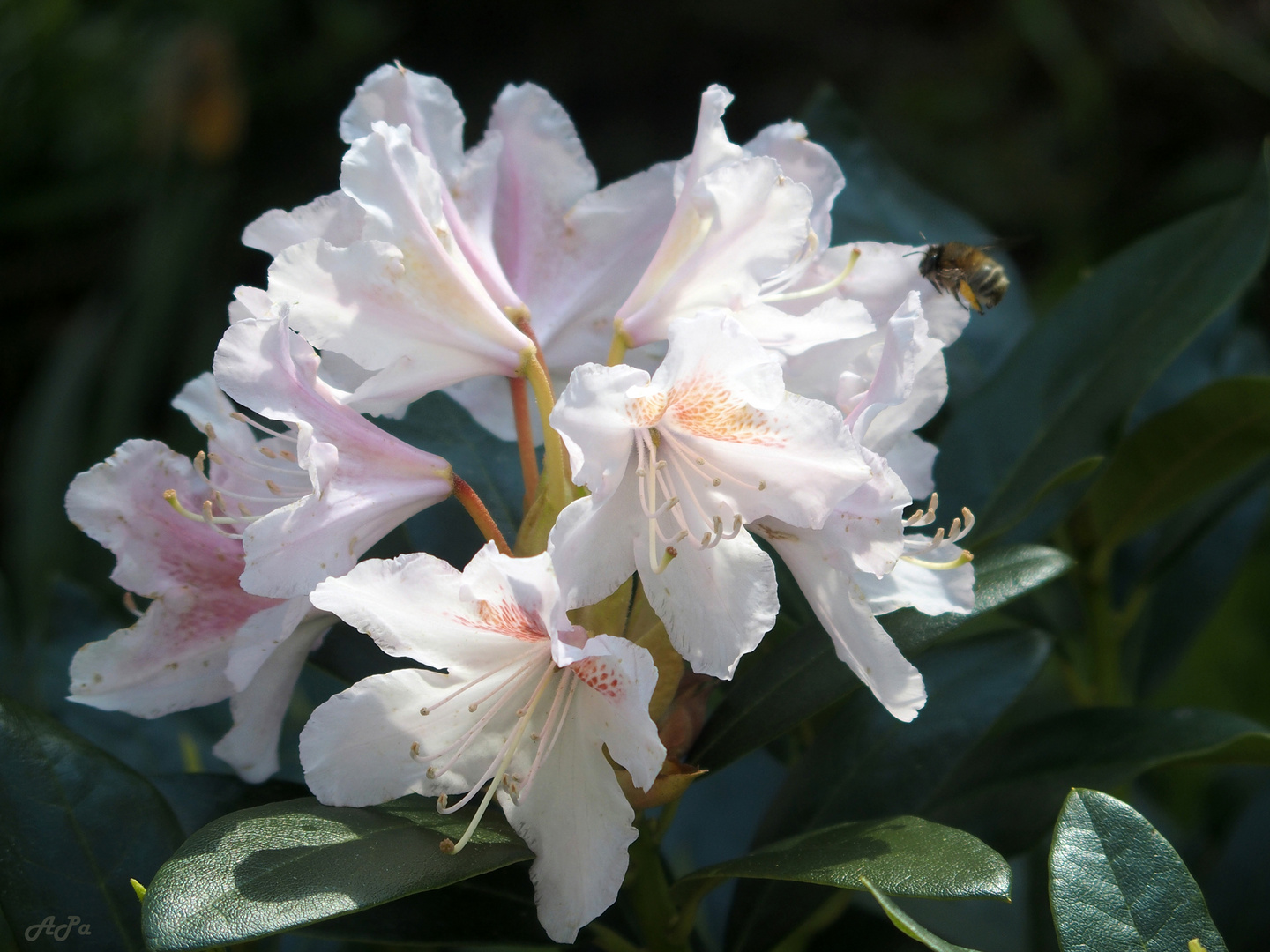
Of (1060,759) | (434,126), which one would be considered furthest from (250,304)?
(1060,759)

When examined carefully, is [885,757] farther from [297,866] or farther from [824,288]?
[297,866]

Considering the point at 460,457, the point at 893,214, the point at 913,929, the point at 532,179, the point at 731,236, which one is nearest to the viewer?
the point at 913,929

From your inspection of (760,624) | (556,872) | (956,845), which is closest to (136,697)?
(556,872)

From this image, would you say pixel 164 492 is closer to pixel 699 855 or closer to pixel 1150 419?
pixel 699 855

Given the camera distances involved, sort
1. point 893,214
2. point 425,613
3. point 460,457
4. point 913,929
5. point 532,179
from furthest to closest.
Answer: point 893,214 → point 460,457 → point 532,179 → point 425,613 → point 913,929

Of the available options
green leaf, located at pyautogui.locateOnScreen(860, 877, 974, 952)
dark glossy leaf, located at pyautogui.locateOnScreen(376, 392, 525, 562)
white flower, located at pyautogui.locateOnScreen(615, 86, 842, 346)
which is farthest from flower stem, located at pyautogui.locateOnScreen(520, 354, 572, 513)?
green leaf, located at pyautogui.locateOnScreen(860, 877, 974, 952)

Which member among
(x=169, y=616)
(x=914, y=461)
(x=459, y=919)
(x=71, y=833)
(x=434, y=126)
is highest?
(x=434, y=126)

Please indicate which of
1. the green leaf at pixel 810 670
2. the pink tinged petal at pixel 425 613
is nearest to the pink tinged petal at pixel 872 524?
the green leaf at pixel 810 670

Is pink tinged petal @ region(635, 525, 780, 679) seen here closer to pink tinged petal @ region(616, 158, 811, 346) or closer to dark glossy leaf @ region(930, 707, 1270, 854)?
pink tinged petal @ region(616, 158, 811, 346)
